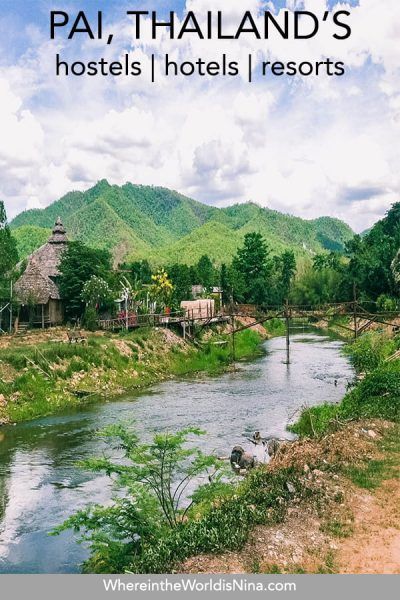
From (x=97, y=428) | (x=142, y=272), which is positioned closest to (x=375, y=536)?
(x=97, y=428)

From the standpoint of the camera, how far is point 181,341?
43.6 meters

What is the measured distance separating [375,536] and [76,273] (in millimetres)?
35020

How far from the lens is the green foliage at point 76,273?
43.2m

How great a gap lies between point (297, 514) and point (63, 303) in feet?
115

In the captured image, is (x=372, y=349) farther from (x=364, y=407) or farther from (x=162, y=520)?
(x=162, y=520)

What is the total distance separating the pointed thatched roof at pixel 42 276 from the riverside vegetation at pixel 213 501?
2853cm

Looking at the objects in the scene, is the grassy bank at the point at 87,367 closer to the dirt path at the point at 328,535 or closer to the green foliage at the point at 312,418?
the green foliage at the point at 312,418

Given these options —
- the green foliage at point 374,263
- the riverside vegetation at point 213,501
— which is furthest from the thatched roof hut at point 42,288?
the green foliage at point 374,263

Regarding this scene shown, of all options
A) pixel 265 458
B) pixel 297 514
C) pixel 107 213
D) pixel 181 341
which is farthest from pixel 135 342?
pixel 107 213

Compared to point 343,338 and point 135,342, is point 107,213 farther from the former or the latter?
point 135,342

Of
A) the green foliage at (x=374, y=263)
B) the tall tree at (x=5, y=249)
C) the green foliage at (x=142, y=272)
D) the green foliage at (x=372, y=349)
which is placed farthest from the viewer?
the green foliage at (x=142, y=272)

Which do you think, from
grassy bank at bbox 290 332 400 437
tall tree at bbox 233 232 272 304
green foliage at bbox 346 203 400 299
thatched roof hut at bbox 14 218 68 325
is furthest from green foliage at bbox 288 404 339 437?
tall tree at bbox 233 232 272 304

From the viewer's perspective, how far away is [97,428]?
2398 cm

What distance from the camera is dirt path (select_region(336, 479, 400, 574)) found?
10.3 m
